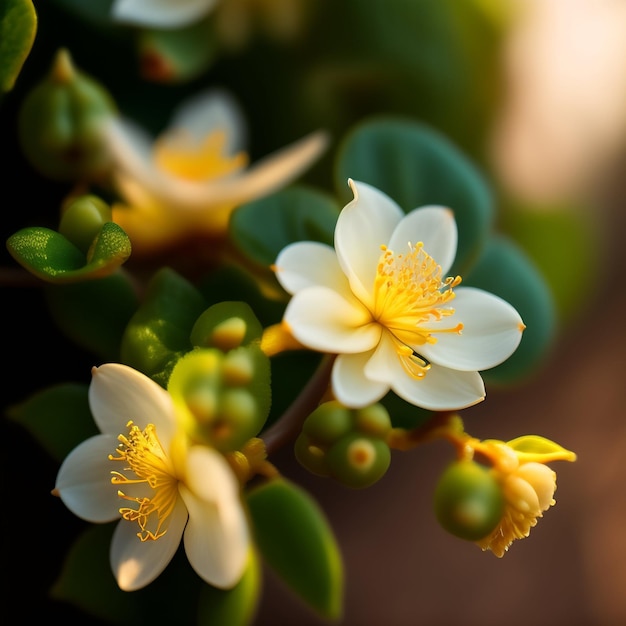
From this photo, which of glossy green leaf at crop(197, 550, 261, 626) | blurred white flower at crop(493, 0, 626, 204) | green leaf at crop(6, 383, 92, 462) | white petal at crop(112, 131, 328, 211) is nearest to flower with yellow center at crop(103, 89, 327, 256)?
white petal at crop(112, 131, 328, 211)

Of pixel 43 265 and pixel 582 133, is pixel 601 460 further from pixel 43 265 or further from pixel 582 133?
pixel 43 265

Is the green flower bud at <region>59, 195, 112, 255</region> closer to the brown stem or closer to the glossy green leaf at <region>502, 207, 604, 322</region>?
the brown stem

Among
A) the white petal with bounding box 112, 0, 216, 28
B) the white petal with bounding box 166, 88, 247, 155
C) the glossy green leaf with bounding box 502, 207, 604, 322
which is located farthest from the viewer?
the glossy green leaf with bounding box 502, 207, 604, 322


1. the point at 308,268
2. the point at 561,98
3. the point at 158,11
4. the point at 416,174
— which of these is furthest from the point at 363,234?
the point at 561,98

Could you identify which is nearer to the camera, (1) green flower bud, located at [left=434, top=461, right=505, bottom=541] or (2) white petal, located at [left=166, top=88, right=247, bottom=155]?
(1) green flower bud, located at [left=434, top=461, right=505, bottom=541]

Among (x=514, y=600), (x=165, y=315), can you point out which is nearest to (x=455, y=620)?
(x=514, y=600)

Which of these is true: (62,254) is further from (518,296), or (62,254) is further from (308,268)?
(518,296)

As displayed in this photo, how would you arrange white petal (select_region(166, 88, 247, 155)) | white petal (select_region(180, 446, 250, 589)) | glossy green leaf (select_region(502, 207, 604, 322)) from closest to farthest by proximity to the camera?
white petal (select_region(180, 446, 250, 589)) → white petal (select_region(166, 88, 247, 155)) → glossy green leaf (select_region(502, 207, 604, 322))

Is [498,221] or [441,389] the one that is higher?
[441,389]
